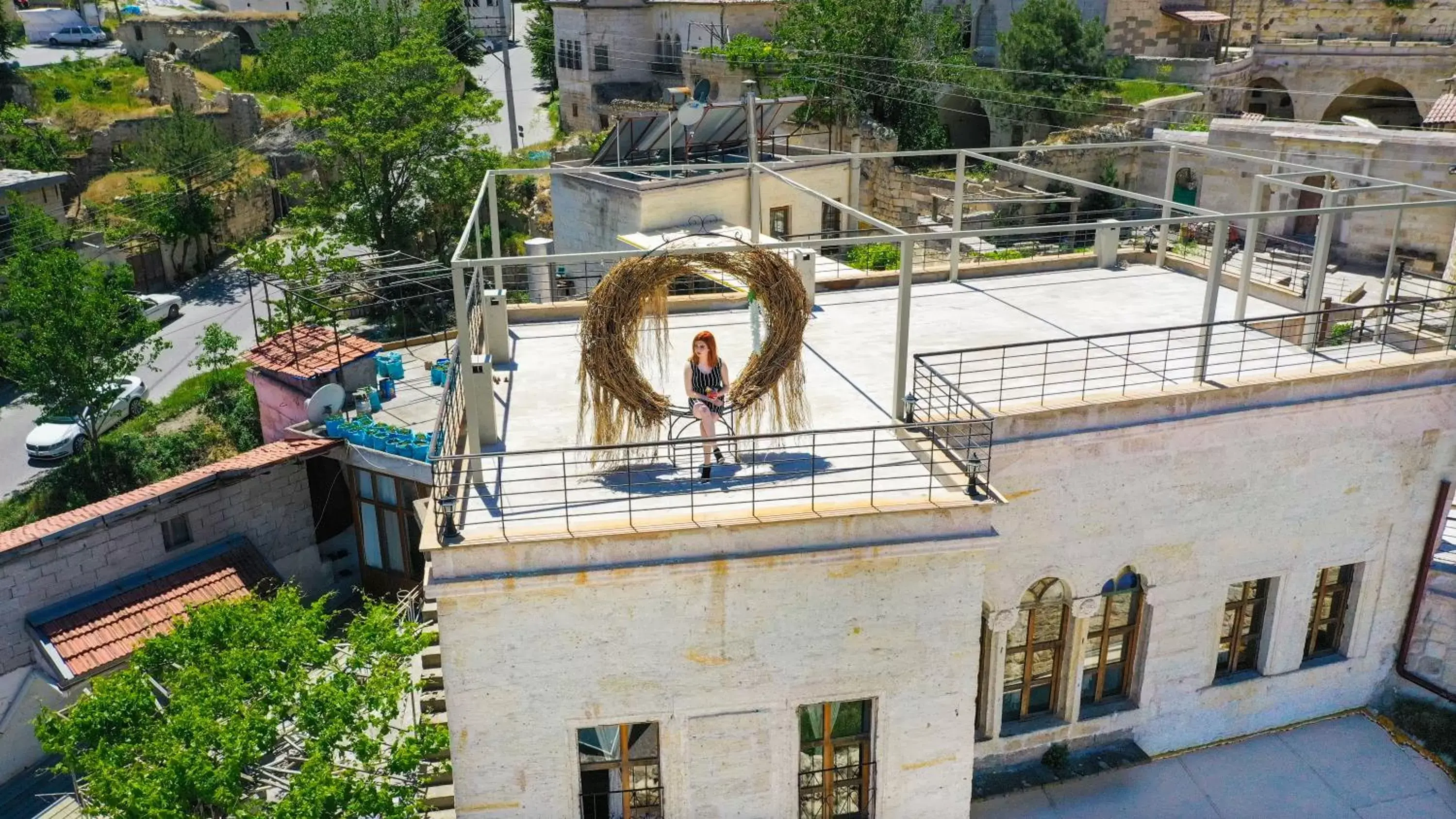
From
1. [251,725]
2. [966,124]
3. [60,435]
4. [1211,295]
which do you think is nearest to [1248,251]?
[1211,295]

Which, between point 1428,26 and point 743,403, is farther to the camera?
point 1428,26

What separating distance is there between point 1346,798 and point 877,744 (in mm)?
6645

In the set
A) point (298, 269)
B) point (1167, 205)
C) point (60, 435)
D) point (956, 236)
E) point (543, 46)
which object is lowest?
point (60, 435)

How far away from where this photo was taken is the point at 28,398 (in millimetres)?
31078

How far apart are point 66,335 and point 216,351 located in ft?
19.3

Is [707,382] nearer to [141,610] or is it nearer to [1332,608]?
[1332,608]

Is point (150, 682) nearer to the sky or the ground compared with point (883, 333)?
nearer to the ground

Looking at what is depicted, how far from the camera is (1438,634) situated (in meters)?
15.6

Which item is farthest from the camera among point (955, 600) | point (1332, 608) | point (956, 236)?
point (1332, 608)

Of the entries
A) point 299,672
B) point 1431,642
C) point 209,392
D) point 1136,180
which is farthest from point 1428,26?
point 299,672

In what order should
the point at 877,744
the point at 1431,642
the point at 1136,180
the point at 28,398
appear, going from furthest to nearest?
1. the point at 1136,180
2. the point at 28,398
3. the point at 1431,642
4. the point at 877,744

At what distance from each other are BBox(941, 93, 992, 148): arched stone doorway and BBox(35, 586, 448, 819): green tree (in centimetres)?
4118

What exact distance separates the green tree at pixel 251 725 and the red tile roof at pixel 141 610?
160 inches

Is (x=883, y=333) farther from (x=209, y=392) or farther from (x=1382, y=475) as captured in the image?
(x=209, y=392)
